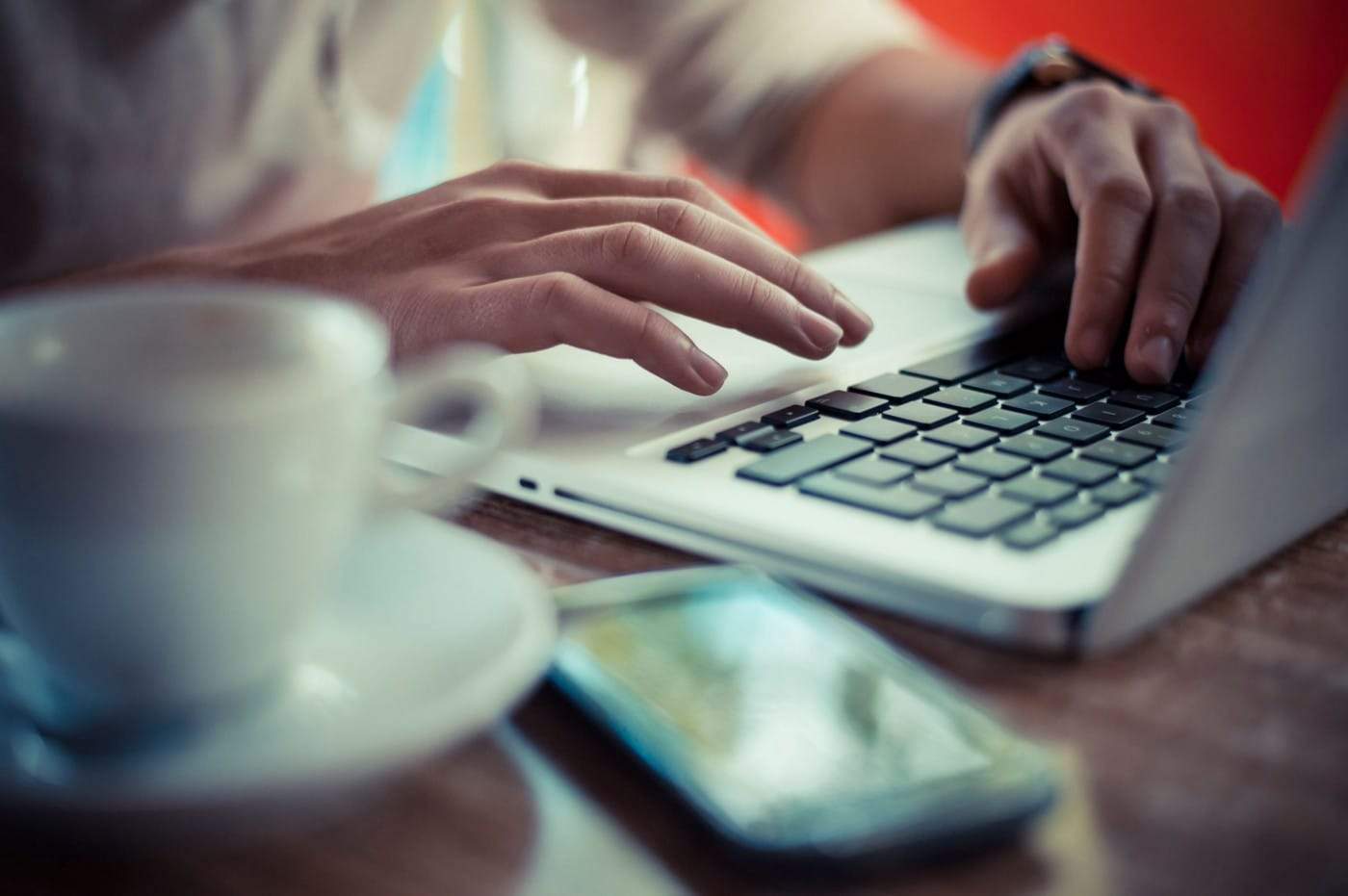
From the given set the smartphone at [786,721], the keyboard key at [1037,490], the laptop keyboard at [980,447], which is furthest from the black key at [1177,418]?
the smartphone at [786,721]

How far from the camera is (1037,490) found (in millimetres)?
419

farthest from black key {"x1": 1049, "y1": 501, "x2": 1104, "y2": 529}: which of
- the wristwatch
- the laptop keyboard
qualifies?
the wristwatch

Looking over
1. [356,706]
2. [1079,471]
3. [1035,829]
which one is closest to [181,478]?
[356,706]

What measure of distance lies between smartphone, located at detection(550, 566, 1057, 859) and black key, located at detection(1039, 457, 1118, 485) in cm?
11

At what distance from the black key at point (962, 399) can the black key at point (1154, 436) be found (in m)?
0.06

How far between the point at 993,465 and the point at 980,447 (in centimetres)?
3

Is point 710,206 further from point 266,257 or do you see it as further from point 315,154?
point 315,154

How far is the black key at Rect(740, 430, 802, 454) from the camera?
1.51 ft

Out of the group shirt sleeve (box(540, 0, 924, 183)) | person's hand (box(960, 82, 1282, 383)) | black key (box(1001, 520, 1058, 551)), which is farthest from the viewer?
shirt sleeve (box(540, 0, 924, 183))

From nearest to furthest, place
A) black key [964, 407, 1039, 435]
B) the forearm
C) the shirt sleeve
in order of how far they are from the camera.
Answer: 1. black key [964, 407, 1039, 435]
2. the forearm
3. the shirt sleeve

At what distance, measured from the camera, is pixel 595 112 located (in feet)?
4.81

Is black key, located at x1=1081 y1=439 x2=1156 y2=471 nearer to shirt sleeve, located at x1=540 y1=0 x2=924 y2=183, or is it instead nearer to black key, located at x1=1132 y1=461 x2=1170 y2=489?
black key, located at x1=1132 y1=461 x2=1170 y2=489

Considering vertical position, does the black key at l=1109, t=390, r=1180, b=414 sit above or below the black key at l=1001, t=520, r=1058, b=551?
below

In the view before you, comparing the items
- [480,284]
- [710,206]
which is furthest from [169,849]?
[710,206]
